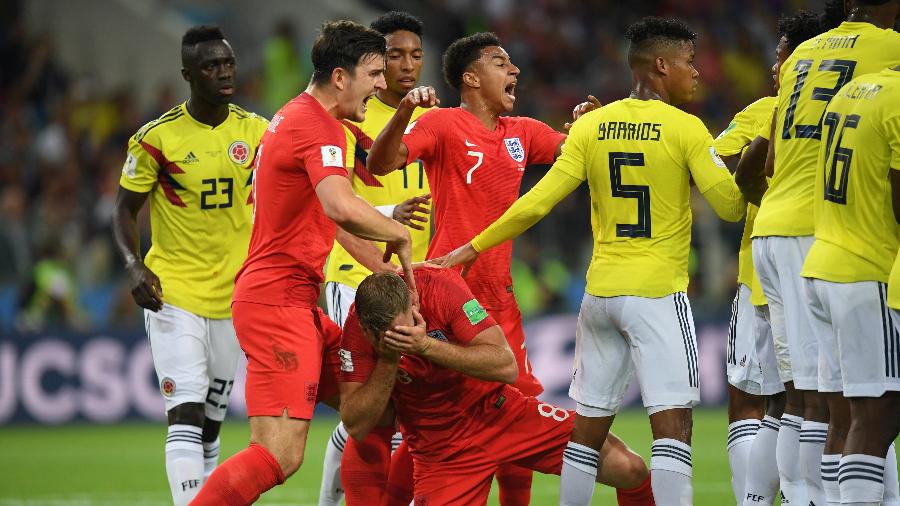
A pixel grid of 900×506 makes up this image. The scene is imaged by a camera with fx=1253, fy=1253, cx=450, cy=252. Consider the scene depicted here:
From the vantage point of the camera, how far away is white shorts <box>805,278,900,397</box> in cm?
554

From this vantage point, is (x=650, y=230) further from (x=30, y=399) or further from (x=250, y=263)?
(x=30, y=399)

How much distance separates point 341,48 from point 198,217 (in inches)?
78.3

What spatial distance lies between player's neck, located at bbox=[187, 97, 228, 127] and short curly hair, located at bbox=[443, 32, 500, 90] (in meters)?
1.51

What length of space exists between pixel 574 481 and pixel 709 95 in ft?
40.9

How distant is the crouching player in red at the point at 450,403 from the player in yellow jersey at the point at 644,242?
218mm

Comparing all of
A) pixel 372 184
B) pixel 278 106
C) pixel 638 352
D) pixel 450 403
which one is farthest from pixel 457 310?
pixel 278 106

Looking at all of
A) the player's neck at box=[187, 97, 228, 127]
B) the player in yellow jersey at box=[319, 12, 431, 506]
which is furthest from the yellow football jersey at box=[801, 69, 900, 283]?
the player's neck at box=[187, 97, 228, 127]

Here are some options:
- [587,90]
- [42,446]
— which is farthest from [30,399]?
[587,90]

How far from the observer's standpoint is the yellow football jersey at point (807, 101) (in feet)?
19.5

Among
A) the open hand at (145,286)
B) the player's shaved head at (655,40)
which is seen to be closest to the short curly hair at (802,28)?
the player's shaved head at (655,40)

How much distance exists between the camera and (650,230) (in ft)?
21.3

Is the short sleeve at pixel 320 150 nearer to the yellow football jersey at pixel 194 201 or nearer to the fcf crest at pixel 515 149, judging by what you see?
the fcf crest at pixel 515 149

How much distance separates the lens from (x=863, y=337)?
18.5 ft

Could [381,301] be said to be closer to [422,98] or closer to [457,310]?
[457,310]
